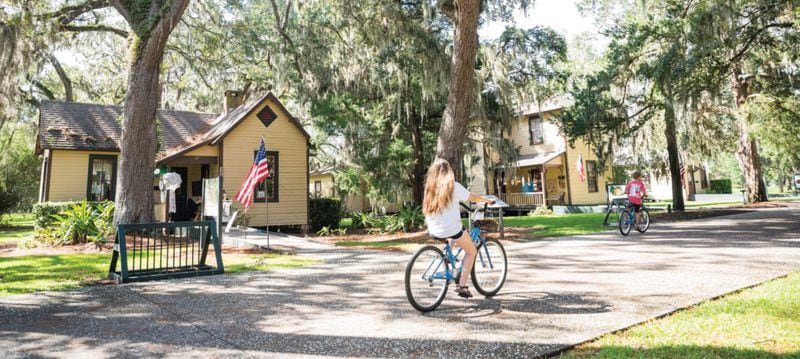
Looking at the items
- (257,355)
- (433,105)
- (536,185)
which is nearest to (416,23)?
(433,105)

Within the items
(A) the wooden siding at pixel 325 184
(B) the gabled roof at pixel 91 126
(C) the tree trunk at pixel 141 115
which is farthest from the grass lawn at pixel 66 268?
(A) the wooden siding at pixel 325 184

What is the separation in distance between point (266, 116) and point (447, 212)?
1450cm

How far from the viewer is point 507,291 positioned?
550cm

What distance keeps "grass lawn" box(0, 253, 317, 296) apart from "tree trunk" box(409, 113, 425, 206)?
8.96m

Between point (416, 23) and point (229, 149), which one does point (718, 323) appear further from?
point (229, 149)

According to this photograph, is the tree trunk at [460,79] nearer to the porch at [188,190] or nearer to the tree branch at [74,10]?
the porch at [188,190]

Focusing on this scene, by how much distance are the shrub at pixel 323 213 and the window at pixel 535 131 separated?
15423 millimetres

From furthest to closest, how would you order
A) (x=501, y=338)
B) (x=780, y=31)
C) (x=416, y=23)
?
(x=416, y=23)
(x=780, y=31)
(x=501, y=338)

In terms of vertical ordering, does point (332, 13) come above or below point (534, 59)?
above

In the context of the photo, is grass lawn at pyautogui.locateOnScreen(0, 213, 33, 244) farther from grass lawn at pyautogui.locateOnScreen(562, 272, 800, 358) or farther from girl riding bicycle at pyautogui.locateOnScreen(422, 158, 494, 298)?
grass lawn at pyautogui.locateOnScreen(562, 272, 800, 358)

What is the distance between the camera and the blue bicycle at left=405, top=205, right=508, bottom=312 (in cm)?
462

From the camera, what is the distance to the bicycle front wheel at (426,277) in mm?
4555

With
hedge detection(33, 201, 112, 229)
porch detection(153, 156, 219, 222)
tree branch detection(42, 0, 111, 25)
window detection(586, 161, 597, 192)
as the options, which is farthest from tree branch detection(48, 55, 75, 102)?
window detection(586, 161, 597, 192)

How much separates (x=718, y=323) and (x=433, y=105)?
14241 millimetres
